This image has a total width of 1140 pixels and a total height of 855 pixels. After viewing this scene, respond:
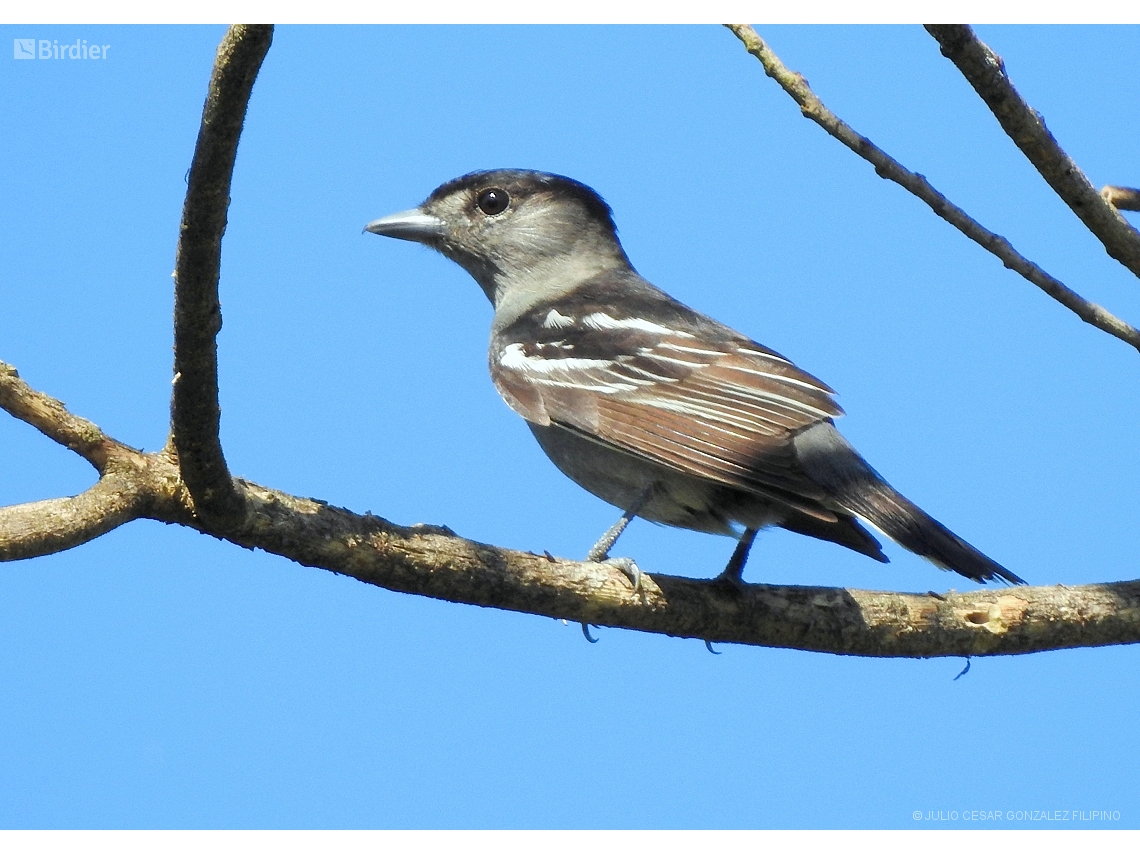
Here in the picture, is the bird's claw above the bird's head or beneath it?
beneath

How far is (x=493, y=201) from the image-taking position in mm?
8461

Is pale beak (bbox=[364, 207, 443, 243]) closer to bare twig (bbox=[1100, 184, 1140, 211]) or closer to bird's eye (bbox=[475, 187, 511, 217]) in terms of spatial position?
bird's eye (bbox=[475, 187, 511, 217])

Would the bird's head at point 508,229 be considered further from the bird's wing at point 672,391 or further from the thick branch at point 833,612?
the thick branch at point 833,612

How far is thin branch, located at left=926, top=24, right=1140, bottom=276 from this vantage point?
3.94 metres

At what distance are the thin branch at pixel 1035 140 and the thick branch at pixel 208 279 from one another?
7.20 feet

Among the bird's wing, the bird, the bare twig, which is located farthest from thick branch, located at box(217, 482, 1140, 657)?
A: the bare twig

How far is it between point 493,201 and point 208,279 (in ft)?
16.9

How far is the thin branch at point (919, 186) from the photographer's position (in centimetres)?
461

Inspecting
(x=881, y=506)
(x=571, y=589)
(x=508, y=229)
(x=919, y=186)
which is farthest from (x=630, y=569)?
(x=508, y=229)

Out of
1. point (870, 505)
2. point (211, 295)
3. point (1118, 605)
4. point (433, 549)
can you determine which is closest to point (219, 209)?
point (211, 295)

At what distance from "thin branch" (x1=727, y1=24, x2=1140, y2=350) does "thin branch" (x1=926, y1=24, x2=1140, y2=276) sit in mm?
234

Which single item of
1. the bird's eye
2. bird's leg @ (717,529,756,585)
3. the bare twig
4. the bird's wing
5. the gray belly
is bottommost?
bird's leg @ (717,529,756,585)

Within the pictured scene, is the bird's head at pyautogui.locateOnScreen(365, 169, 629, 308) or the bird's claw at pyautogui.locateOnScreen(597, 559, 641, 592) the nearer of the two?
the bird's claw at pyautogui.locateOnScreen(597, 559, 641, 592)

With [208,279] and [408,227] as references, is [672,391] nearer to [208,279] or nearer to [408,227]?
[408,227]
